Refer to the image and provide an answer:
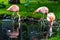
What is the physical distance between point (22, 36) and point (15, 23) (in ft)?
12.8

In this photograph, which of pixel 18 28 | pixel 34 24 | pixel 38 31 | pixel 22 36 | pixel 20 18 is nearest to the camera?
pixel 22 36

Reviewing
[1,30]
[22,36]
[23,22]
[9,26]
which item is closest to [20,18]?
[23,22]

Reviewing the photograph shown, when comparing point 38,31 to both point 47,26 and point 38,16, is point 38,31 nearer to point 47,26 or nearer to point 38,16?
point 47,26

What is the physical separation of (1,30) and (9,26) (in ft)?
3.92

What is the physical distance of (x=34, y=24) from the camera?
57.0ft

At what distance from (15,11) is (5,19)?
38.8 inches

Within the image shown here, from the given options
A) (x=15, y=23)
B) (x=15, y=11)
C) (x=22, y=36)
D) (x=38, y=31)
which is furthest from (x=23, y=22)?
(x=22, y=36)

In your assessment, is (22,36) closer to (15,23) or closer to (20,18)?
(15,23)

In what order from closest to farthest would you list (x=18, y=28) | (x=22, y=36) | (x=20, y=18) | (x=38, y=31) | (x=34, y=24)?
(x=22, y=36)
(x=38, y=31)
(x=18, y=28)
(x=34, y=24)
(x=20, y=18)

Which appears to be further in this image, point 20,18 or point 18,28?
point 20,18

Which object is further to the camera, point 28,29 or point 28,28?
point 28,28

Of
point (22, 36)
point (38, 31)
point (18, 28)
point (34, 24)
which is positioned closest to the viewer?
point (22, 36)

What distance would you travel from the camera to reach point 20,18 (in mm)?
18875

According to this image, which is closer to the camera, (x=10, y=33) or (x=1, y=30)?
(x=10, y=33)
